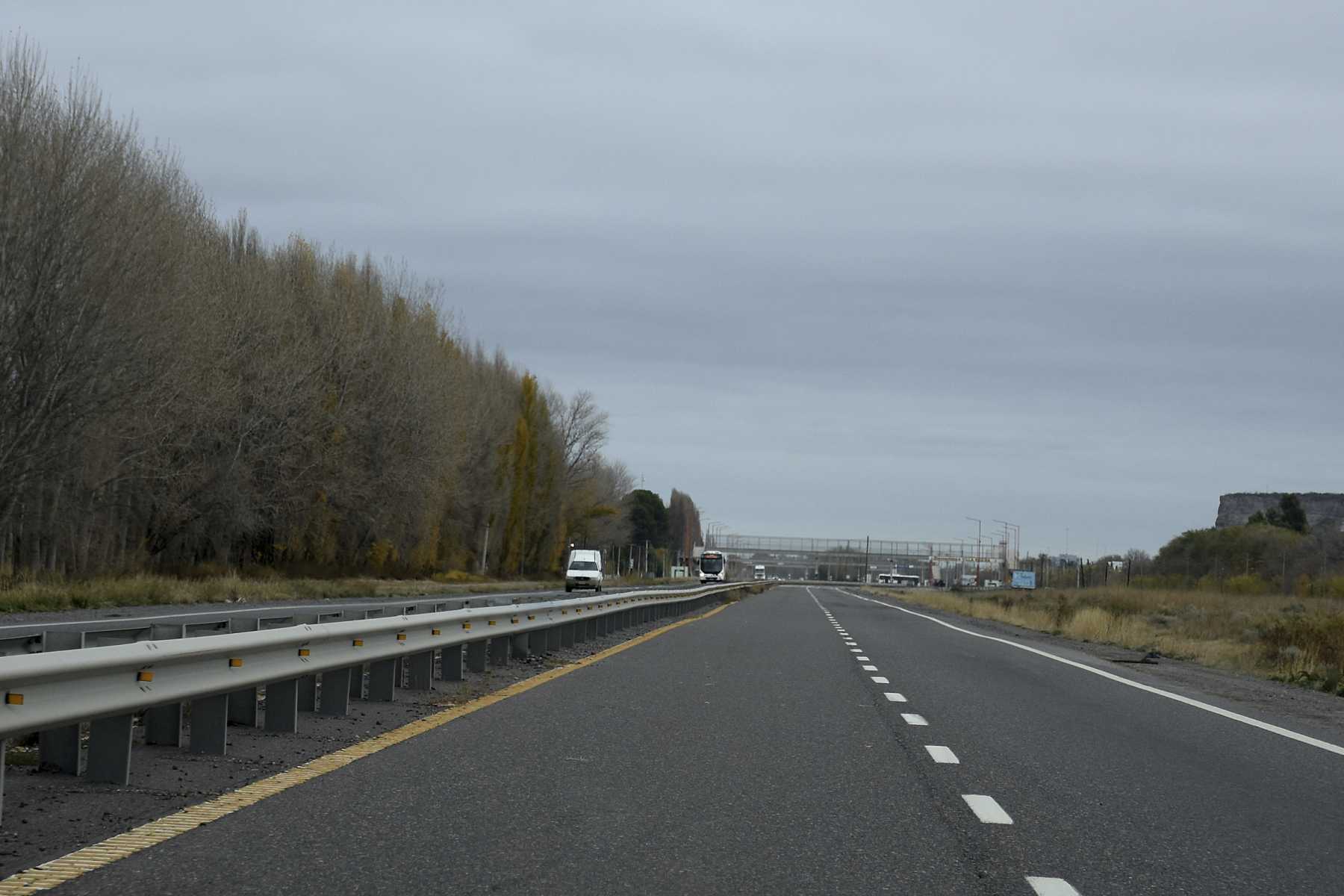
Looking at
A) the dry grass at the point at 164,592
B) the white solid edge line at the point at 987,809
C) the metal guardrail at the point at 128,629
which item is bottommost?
the dry grass at the point at 164,592

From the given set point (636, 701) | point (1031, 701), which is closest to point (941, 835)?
point (636, 701)

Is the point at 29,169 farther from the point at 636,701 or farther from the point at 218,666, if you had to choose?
the point at 218,666

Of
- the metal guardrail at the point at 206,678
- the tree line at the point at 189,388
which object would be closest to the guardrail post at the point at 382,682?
the metal guardrail at the point at 206,678

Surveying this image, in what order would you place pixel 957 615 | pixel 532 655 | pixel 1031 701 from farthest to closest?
pixel 957 615, pixel 532 655, pixel 1031 701

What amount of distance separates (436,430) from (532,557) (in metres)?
39.0

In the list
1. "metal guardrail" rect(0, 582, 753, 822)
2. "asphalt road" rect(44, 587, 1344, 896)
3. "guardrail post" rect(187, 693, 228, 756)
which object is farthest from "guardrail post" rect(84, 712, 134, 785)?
"guardrail post" rect(187, 693, 228, 756)

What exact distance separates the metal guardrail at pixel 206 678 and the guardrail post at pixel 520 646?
2.79 metres

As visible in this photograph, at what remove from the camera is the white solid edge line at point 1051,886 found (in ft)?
19.7

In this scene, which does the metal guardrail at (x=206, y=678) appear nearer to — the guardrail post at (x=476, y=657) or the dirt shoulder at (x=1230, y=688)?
the guardrail post at (x=476, y=657)

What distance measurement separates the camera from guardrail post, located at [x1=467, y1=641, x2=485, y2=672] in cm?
1593

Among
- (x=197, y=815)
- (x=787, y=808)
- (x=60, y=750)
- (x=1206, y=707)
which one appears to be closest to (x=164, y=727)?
(x=60, y=750)

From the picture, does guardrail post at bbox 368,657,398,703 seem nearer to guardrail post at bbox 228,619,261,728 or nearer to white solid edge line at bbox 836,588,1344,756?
guardrail post at bbox 228,619,261,728

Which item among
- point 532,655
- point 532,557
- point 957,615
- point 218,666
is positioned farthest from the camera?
point 532,557

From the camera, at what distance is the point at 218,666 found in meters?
8.34
